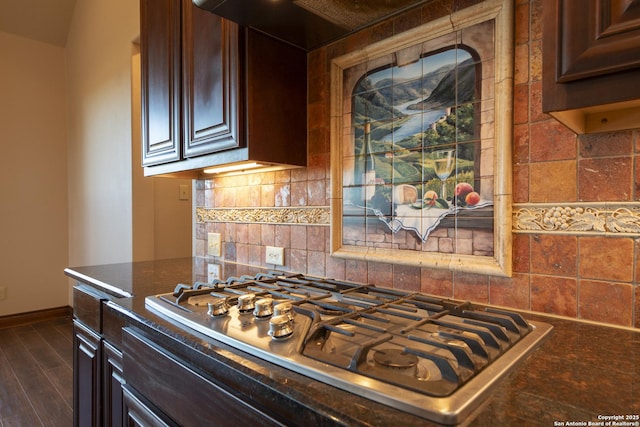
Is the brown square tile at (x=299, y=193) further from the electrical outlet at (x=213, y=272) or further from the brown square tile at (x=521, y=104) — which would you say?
the brown square tile at (x=521, y=104)

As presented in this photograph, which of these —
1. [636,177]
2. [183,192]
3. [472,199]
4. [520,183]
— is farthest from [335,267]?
[183,192]

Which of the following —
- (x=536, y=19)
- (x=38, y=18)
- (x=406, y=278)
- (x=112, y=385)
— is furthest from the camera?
(x=38, y=18)

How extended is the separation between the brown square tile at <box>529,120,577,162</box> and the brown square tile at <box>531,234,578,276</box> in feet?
0.64

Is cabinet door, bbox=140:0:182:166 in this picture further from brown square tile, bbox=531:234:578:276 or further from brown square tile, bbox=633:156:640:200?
brown square tile, bbox=633:156:640:200

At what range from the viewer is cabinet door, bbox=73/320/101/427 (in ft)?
4.62

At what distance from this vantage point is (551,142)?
36.1 inches

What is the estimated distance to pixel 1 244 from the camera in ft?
11.9

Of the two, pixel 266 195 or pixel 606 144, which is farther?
pixel 266 195

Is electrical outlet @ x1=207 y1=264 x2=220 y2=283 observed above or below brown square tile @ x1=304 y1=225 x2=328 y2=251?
below

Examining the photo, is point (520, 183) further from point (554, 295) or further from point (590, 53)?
point (590, 53)

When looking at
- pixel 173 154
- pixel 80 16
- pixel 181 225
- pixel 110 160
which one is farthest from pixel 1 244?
pixel 173 154

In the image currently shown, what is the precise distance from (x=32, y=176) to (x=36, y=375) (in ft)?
6.92

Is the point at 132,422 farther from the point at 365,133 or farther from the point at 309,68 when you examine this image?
the point at 309,68

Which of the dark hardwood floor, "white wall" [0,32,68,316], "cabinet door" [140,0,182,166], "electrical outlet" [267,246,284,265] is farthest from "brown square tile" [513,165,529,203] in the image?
"white wall" [0,32,68,316]
